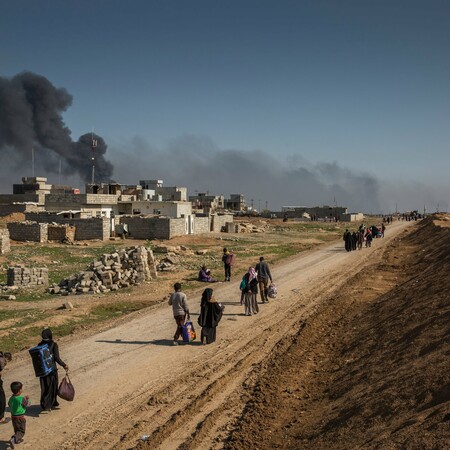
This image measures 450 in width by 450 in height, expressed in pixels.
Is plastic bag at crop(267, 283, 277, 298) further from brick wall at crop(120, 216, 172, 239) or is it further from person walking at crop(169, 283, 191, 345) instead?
brick wall at crop(120, 216, 172, 239)

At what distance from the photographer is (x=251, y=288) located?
16.5 metres

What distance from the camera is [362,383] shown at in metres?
9.52

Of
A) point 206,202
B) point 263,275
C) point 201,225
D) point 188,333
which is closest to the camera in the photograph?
point 188,333

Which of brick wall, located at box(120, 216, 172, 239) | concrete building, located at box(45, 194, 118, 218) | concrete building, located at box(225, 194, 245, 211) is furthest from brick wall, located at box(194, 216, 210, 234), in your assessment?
concrete building, located at box(225, 194, 245, 211)

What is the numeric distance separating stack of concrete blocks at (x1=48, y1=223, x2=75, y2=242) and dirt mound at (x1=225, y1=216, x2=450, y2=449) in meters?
30.2

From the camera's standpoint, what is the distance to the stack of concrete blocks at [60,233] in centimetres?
4206

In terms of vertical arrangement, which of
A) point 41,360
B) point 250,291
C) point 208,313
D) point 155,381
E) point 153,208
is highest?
point 153,208

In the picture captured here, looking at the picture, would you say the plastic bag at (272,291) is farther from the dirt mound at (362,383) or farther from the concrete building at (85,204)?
the concrete building at (85,204)

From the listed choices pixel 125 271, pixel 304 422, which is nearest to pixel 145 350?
pixel 304 422

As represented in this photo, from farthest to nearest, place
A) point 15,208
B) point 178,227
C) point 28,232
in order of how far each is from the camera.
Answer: point 15,208
point 178,227
point 28,232

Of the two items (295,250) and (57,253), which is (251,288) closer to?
(57,253)

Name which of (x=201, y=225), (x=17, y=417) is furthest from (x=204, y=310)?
(x=201, y=225)

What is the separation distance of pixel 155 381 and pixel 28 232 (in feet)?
112

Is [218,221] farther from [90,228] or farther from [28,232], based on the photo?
[28,232]
